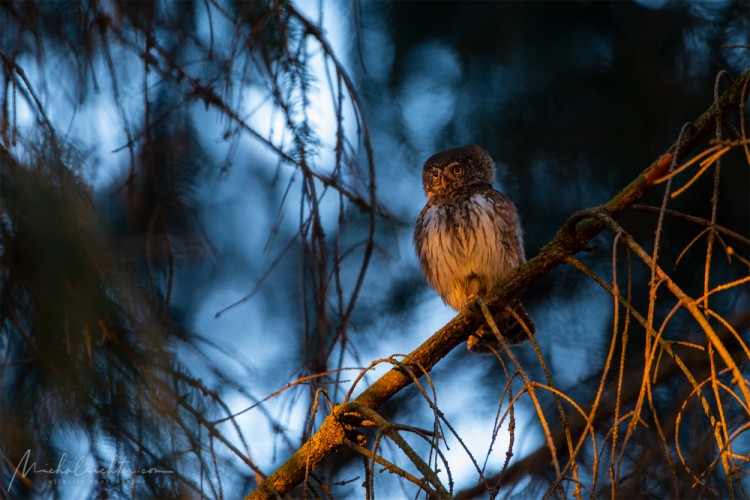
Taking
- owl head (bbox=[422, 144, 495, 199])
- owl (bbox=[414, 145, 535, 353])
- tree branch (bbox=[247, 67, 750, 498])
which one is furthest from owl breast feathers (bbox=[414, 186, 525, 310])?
tree branch (bbox=[247, 67, 750, 498])

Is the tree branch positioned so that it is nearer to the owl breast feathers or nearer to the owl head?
the owl breast feathers

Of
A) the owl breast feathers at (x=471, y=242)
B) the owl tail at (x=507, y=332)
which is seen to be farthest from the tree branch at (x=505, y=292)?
the owl tail at (x=507, y=332)

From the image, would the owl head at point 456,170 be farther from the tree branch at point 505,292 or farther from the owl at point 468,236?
the tree branch at point 505,292

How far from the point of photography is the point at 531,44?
5.23 m

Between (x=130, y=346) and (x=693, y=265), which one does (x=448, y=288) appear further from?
(x=130, y=346)

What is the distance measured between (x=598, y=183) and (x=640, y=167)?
260 millimetres

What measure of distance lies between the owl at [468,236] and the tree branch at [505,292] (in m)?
1.18

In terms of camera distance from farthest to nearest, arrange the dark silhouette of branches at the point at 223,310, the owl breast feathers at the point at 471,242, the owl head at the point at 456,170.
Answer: the owl head at the point at 456,170, the owl breast feathers at the point at 471,242, the dark silhouette of branches at the point at 223,310

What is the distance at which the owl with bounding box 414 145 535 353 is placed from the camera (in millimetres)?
4090

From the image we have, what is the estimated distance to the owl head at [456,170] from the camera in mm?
4504

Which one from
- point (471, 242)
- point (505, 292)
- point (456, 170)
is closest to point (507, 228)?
point (471, 242)

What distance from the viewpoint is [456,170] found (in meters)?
4.52

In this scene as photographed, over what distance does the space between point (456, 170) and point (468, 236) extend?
574 mm

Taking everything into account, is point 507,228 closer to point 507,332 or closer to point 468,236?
point 468,236
